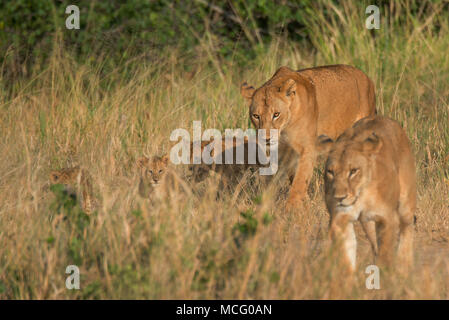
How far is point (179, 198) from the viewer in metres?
5.08

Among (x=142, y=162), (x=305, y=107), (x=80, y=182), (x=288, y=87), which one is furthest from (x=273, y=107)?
(x=80, y=182)

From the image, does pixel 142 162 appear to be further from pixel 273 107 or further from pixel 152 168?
pixel 273 107

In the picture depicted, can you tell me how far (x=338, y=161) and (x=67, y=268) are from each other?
1677mm

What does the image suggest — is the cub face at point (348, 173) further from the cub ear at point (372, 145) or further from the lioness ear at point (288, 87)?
the lioness ear at point (288, 87)

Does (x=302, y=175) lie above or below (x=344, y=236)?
above

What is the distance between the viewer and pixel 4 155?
6.46m

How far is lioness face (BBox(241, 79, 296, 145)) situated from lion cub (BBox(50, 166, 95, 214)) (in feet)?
4.93

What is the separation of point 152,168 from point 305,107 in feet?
4.72

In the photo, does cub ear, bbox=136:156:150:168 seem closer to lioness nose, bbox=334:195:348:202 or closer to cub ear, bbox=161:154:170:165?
cub ear, bbox=161:154:170:165

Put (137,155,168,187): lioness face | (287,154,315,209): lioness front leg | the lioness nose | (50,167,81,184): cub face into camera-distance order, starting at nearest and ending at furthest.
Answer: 1. the lioness nose
2. (50,167,81,184): cub face
3. (287,154,315,209): lioness front leg
4. (137,155,168,187): lioness face

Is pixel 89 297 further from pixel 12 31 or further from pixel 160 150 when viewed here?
pixel 12 31

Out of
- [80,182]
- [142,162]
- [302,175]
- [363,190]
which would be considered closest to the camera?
[363,190]

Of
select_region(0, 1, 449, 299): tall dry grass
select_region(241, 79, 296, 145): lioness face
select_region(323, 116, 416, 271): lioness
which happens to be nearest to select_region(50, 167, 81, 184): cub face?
select_region(0, 1, 449, 299): tall dry grass

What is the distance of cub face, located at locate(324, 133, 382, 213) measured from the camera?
4.30 m
